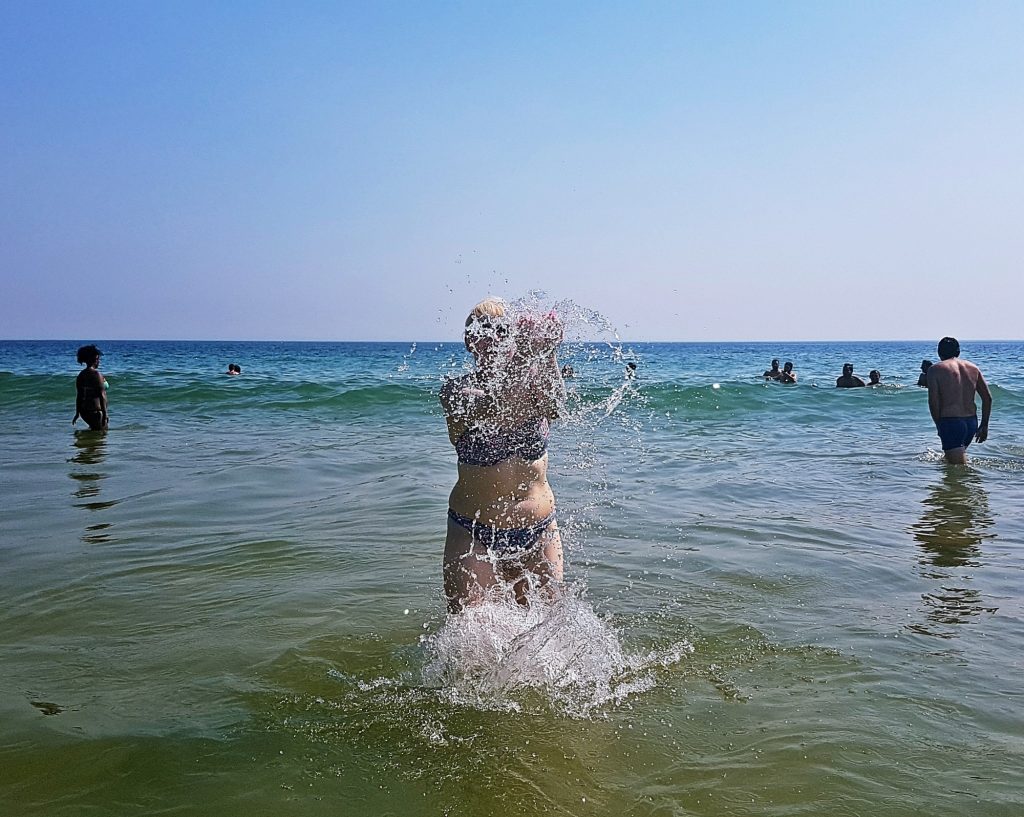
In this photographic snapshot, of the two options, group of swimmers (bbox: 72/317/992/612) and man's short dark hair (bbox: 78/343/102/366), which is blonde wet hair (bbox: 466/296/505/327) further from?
man's short dark hair (bbox: 78/343/102/366)

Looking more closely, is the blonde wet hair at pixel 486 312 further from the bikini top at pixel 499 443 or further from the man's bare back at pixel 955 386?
the man's bare back at pixel 955 386

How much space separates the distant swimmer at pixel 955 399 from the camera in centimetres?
1010

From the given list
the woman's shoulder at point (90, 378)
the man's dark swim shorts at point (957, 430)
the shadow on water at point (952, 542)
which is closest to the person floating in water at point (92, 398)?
the woman's shoulder at point (90, 378)

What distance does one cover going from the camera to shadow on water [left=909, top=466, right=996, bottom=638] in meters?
4.65

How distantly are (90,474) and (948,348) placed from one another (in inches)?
404

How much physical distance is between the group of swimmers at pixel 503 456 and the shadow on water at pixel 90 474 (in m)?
3.95

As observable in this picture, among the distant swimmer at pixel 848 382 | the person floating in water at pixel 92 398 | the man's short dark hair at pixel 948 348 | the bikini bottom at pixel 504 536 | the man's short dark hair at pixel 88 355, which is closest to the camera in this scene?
the bikini bottom at pixel 504 536

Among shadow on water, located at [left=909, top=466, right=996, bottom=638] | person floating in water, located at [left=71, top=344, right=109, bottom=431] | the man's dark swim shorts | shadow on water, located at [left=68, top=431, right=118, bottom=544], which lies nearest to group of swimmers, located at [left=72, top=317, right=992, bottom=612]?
shadow on water, located at [left=909, top=466, right=996, bottom=638]

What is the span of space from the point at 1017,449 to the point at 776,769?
11.7 meters

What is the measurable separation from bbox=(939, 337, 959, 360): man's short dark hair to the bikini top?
8.20 m

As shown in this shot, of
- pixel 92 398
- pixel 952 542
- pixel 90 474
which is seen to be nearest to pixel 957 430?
pixel 952 542

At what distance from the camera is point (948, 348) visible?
10.3 meters

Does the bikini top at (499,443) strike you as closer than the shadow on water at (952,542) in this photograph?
Yes

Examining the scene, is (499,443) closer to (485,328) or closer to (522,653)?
(485,328)
